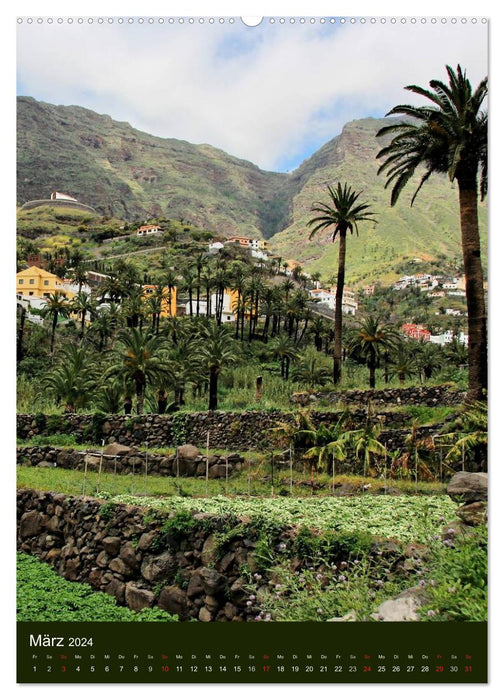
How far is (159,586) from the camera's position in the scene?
9344 millimetres

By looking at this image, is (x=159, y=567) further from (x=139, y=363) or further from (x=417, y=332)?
(x=417, y=332)

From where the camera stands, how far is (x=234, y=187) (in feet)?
216

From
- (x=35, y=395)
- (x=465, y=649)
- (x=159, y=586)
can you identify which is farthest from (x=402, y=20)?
(x=35, y=395)

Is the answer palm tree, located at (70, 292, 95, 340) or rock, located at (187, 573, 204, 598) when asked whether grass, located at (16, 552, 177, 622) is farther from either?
palm tree, located at (70, 292, 95, 340)

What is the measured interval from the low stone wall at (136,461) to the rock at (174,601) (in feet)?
16.1

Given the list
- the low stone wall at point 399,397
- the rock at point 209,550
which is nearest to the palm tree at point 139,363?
the low stone wall at point 399,397

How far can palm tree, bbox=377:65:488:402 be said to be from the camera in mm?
10805

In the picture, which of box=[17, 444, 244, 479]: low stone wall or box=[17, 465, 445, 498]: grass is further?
box=[17, 444, 244, 479]: low stone wall

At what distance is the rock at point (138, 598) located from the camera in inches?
360

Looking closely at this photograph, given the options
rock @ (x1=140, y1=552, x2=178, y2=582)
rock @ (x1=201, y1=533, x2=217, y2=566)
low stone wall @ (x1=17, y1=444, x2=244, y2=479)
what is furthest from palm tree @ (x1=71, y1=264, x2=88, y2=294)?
rock @ (x1=201, y1=533, x2=217, y2=566)

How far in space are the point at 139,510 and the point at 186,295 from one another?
49380mm

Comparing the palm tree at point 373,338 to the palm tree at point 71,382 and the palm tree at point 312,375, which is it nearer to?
the palm tree at point 312,375

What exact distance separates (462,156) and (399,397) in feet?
25.2

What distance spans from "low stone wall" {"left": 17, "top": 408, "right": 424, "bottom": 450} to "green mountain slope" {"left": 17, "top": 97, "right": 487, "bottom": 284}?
20.1ft
